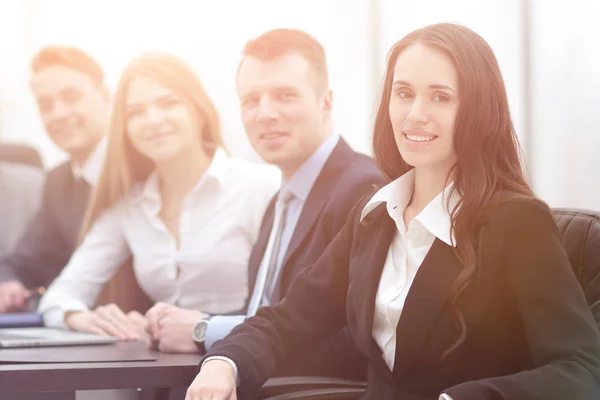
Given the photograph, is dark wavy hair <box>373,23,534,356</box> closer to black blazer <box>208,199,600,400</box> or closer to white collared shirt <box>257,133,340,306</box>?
black blazer <box>208,199,600,400</box>

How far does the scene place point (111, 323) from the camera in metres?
2.09

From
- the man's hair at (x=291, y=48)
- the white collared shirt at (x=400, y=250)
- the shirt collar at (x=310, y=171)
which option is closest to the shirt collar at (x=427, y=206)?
the white collared shirt at (x=400, y=250)

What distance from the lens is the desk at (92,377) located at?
5.09 feet

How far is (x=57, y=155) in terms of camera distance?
277 centimetres

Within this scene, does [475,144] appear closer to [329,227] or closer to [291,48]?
[329,227]

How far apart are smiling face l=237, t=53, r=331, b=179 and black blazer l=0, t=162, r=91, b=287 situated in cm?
94

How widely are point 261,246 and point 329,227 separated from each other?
11.4 inches

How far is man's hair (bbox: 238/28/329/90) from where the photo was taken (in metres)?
2.00

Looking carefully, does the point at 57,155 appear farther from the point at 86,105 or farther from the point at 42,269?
the point at 42,269

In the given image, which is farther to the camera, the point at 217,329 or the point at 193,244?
the point at 193,244

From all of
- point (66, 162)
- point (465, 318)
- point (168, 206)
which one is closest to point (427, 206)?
point (465, 318)

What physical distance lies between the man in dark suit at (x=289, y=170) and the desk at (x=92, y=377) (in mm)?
188

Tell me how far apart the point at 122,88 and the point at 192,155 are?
0.31 metres

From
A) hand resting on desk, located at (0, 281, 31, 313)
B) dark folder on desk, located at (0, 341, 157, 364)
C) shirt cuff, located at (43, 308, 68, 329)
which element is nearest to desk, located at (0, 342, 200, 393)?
dark folder on desk, located at (0, 341, 157, 364)
